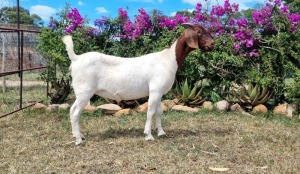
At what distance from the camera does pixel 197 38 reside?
560cm

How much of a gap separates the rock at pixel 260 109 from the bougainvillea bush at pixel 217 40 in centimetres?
55

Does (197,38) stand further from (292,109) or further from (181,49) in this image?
(292,109)

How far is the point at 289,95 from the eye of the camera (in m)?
8.04

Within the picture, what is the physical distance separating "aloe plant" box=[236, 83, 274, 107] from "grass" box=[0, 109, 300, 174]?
2.11 feet

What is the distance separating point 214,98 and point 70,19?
3996 millimetres

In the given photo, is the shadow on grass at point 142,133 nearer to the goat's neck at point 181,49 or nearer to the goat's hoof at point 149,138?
the goat's hoof at point 149,138

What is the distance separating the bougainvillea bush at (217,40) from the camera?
8.48m

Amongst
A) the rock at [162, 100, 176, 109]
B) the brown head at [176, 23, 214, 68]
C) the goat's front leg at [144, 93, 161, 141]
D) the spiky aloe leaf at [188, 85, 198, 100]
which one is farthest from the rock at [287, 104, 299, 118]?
the goat's front leg at [144, 93, 161, 141]

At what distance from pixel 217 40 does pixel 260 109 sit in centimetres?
191

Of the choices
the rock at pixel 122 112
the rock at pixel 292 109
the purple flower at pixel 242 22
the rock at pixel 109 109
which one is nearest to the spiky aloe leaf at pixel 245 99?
the rock at pixel 292 109

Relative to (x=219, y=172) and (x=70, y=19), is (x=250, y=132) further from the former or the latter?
(x=70, y=19)

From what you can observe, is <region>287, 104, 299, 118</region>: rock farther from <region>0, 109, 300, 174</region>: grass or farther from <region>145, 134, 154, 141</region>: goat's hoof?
<region>145, 134, 154, 141</region>: goat's hoof

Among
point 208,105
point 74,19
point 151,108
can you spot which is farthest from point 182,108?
point 74,19

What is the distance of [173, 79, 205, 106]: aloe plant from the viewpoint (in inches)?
328
